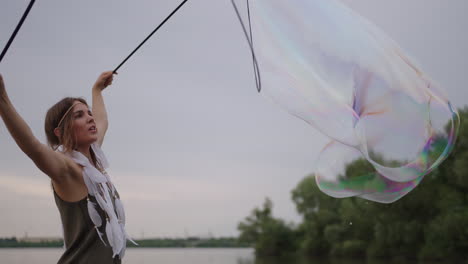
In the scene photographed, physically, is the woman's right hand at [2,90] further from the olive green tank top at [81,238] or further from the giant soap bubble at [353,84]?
the giant soap bubble at [353,84]

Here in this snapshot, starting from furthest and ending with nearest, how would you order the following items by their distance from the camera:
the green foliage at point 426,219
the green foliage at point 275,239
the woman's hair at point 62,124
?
the green foliage at point 275,239 → the green foliage at point 426,219 → the woman's hair at point 62,124

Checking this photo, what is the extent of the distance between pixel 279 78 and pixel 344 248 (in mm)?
38873

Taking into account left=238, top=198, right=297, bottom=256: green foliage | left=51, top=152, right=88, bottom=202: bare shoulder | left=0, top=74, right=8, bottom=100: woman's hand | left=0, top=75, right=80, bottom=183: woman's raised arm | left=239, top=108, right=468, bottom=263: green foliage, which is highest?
left=0, top=74, right=8, bottom=100: woman's hand

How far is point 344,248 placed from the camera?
41531 millimetres

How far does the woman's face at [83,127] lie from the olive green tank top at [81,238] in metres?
0.39

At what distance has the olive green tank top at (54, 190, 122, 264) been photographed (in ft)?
9.48

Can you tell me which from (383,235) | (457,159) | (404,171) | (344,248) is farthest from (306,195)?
(404,171)

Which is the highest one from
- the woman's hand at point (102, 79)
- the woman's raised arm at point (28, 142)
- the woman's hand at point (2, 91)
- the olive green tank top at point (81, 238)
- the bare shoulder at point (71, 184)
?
the woman's hand at point (102, 79)

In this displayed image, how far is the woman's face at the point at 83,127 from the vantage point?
315cm

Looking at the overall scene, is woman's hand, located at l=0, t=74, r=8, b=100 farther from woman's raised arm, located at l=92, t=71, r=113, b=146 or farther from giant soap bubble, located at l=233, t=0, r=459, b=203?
giant soap bubble, located at l=233, t=0, r=459, b=203

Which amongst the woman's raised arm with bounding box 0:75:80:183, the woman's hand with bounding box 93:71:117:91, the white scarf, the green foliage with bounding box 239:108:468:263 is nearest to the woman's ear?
the white scarf

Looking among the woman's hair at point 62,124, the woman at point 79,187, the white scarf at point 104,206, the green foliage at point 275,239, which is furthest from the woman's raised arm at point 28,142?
the green foliage at point 275,239

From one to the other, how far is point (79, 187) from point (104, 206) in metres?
0.18

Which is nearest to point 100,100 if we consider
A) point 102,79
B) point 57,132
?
point 102,79
